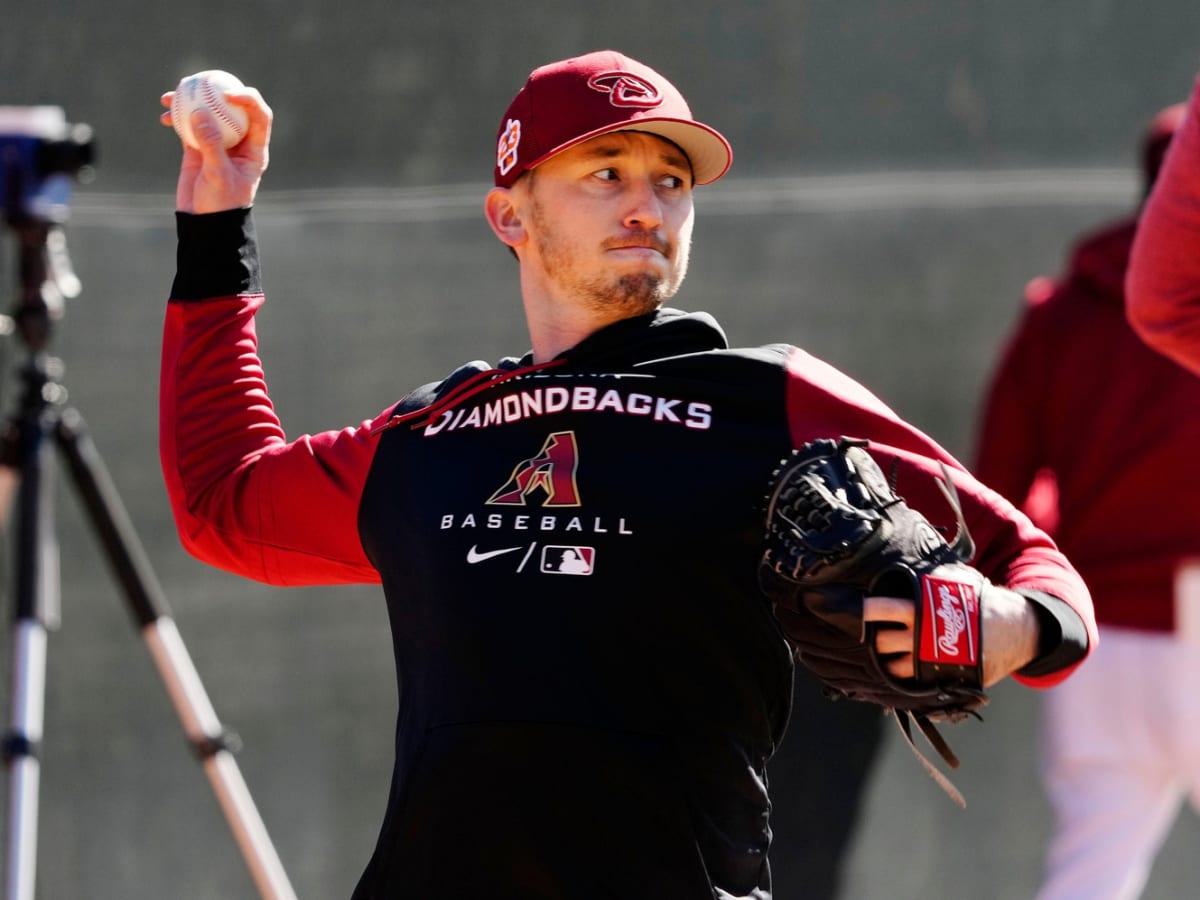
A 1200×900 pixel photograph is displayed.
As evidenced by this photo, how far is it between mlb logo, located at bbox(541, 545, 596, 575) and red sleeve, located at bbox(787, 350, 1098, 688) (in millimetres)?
298

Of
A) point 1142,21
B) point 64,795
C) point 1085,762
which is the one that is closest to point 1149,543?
point 1085,762

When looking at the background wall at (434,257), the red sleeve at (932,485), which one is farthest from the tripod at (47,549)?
the red sleeve at (932,485)

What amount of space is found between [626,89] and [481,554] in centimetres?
66

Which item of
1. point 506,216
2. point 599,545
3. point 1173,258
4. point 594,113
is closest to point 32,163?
point 506,216

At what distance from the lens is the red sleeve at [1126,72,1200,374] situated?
82.8 inches

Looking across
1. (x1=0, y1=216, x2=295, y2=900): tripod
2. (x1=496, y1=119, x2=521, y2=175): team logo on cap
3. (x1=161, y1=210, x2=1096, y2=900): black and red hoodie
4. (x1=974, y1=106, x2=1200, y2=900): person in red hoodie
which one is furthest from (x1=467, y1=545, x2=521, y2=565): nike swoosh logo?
(x1=974, y1=106, x2=1200, y2=900): person in red hoodie

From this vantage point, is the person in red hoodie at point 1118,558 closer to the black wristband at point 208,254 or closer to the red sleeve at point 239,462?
the red sleeve at point 239,462

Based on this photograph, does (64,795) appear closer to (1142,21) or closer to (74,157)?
(74,157)

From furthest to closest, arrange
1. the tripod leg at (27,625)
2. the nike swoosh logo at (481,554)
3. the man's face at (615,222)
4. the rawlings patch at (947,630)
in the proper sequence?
the tripod leg at (27,625) → the man's face at (615,222) → the nike swoosh logo at (481,554) → the rawlings patch at (947,630)

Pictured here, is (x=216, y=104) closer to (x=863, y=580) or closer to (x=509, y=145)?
(x=509, y=145)

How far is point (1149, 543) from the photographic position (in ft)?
12.6

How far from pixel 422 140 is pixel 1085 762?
6.70ft

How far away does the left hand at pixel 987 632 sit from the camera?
1.81 meters

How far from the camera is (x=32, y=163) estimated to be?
313 centimetres
